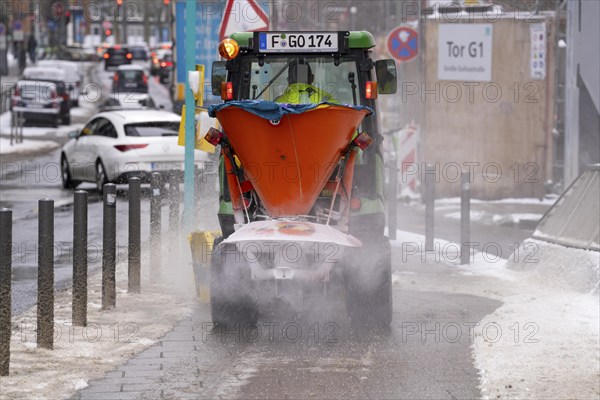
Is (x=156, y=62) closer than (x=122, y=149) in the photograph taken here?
No

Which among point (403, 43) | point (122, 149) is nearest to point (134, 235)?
point (403, 43)

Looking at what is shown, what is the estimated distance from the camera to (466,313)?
10.9 meters

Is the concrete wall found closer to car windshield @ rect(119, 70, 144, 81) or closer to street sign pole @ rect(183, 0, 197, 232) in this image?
street sign pole @ rect(183, 0, 197, 232)

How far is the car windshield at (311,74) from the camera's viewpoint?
10.7m

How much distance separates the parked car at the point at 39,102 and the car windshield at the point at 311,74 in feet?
111

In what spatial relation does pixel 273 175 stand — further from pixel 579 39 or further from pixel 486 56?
pixel 486 56

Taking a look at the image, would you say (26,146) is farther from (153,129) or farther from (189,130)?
(189,130)

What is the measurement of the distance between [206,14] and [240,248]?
64.8 ft

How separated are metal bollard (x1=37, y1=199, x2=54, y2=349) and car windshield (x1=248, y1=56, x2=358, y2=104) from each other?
2.67 meters

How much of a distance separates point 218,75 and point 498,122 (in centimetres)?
1287

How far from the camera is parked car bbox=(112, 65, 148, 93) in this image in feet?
193

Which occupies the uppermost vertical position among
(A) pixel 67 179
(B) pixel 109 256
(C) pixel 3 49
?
(C) pixel 3 49

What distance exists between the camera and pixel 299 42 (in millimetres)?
10578

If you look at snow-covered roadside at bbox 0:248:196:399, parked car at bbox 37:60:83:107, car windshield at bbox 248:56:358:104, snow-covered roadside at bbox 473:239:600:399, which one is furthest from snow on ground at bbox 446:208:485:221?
parked car at bbox 37:60:83:107
